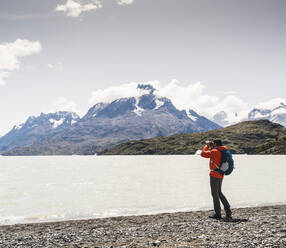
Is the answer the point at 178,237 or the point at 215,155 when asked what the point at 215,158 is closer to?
the point at 215,155

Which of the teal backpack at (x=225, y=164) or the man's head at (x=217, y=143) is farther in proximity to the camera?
the man's head at (x=217, y=143)

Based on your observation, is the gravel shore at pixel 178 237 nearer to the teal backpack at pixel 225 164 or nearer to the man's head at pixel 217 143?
the teal backpack at pixel 225 164

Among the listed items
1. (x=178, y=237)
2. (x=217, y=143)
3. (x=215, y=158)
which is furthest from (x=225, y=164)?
(x=178, y=237)

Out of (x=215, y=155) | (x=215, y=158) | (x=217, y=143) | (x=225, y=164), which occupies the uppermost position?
(x=217, y=143)

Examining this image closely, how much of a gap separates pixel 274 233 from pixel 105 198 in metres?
34.9


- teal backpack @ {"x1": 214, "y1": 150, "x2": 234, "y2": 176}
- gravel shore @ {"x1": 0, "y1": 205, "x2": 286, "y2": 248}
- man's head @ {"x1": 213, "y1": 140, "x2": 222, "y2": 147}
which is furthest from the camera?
man's head @ {"x1": 213, "y1": 140, "x2": 222, "y2": 147}

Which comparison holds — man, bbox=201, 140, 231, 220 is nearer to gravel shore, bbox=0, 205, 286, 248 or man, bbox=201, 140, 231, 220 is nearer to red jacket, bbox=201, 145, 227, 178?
red jacket, bbox=201, 145, 227, 178

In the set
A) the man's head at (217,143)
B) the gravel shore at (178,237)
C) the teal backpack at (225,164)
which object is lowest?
the gravel shore at (178,237)

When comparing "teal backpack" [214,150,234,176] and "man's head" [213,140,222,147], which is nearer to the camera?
"teal backpack" [214,150,234,176]

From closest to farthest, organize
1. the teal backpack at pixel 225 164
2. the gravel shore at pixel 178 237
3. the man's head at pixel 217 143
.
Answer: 1. the gravel shore at pixel 178 237
2. the teal backpack at pixel 225 164
3. the man's head at pixel 217 143

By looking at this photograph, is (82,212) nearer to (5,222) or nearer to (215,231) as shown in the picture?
(5,222)

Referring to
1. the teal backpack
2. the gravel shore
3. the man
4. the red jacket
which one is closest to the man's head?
the man

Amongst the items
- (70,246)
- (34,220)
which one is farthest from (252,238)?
(34,220)

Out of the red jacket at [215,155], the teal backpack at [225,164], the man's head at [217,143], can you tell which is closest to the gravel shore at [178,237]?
the teal backpack at [225,164]
